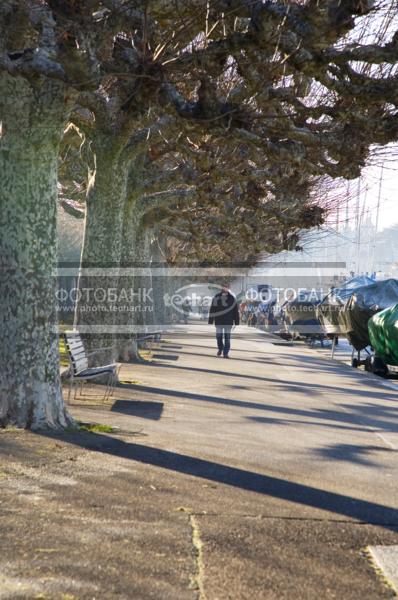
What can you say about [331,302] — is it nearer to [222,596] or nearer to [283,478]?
[283,478]

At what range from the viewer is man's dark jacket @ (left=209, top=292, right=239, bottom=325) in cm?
2530

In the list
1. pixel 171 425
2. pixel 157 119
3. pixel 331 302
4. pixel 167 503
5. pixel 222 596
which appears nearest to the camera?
pixel 222 596

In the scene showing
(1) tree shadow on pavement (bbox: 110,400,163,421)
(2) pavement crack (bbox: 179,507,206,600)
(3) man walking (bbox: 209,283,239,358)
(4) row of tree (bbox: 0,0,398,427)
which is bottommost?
(2) pavement crack (bbox: 179,507,206,600)

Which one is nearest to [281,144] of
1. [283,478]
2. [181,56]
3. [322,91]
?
[181,56]

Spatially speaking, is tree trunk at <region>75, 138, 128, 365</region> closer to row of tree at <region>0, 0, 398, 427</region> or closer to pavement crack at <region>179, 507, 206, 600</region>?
row of tree at <region>0, 0, 398, 427</region>

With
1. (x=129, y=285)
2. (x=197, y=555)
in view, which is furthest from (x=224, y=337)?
(x=197, y=555)

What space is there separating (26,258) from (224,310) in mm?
16623

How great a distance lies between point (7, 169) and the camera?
949 centimetres

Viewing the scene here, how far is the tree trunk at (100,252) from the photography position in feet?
51.2

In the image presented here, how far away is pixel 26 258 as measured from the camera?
9.52m

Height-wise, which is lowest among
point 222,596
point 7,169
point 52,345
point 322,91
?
point 222,596

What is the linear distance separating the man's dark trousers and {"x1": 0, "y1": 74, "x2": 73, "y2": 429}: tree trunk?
16.3m

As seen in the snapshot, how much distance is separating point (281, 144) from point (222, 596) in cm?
1145

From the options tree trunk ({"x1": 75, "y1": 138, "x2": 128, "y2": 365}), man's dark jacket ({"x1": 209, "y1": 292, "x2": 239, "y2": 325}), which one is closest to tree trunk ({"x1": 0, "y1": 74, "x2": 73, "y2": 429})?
tree trunk ({"x1": 75, "y1": 138, "x2": 128, "y2": 365})
